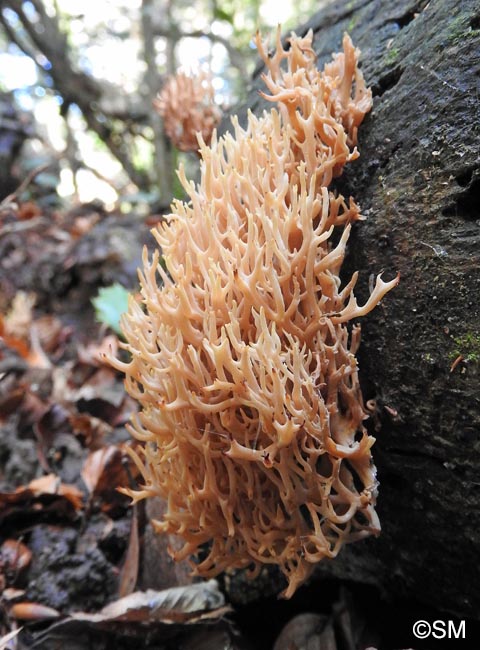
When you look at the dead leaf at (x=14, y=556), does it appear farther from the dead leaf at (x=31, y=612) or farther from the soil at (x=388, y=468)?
the dead leaf at (x=31, y=612)

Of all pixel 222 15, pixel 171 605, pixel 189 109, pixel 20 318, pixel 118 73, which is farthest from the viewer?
pixel 118 73

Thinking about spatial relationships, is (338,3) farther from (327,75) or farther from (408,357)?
(408,357)

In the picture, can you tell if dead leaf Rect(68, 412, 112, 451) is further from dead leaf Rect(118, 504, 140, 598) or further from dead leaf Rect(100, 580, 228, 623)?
dead leaf Rect(100, 580, 228, 623)

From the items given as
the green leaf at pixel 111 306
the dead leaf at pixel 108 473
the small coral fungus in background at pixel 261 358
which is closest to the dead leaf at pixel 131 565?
the dead leaf at pixel 108 473

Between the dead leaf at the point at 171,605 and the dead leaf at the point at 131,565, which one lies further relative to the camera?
the dead leaf at the point at 131,565

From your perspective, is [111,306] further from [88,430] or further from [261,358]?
[261,358]

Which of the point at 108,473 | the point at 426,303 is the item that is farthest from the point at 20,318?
the point at 426,303

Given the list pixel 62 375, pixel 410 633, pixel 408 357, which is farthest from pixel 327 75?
pixel 62 375
